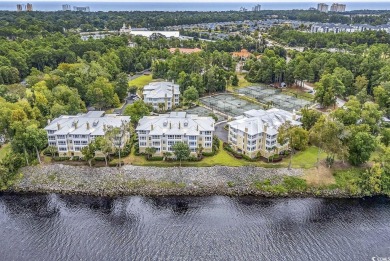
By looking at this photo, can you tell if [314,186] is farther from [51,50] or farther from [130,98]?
[51,50]

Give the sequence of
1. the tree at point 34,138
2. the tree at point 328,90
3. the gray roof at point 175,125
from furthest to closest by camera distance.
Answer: the tree at point 328,90 < the gray roof at point 175,125 < the tree at point 34,138

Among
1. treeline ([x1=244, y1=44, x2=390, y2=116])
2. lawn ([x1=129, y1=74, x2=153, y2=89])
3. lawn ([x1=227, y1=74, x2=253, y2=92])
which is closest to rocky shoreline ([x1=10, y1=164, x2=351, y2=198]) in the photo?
treeline ([x1=244, y1=44, x2=390, y2=116])

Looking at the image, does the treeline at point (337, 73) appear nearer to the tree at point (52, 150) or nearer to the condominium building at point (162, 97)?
the condominium building at point (162, 97)

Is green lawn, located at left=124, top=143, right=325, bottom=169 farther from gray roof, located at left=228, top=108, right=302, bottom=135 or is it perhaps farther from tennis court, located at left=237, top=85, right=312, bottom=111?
tennis court, located at left=237, top=85, right=312, bottom=111

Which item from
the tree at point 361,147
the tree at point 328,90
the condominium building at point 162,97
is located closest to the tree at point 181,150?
the tree at point 361,147

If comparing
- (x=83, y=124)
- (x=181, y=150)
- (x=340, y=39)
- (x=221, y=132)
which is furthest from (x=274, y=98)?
(x=340, y=39)

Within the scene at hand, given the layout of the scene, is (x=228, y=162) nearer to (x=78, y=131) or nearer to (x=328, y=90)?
(x=78, y=131)
